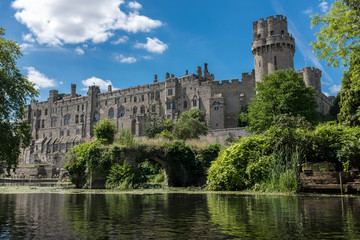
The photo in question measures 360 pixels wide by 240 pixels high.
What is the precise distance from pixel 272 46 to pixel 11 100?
4095cm

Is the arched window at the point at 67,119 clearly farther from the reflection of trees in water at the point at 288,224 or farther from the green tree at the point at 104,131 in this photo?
the reflection of trees in water at the point at 288,224

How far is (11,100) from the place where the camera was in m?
15.9

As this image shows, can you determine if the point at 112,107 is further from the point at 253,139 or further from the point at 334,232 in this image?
the point at 334,232

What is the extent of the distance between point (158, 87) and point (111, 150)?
48190mm

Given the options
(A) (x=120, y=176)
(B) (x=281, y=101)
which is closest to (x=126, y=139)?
(A) (x=120, y=176)

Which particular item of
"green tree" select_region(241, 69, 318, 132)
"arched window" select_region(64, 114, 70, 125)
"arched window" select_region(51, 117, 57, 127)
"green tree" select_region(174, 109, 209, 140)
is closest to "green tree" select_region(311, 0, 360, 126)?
"green tree" select_region(241, 69, 318, 132)

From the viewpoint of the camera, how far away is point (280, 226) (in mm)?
4965

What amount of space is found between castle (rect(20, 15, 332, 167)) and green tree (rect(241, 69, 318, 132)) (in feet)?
54.7

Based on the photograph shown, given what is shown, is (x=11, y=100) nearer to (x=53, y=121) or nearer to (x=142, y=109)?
(x=142, y=109)

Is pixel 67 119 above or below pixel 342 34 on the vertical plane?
above

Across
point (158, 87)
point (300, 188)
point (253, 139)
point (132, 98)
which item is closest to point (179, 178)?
point (253, 139)

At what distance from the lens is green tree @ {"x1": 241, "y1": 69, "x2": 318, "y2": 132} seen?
99.5 ft

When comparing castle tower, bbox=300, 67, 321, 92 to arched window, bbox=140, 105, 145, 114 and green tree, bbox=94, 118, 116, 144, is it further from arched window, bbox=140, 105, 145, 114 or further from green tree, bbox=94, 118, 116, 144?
green tree, bbox=94, 118, 116, 144

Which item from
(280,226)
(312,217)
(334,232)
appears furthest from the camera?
(312,217)
